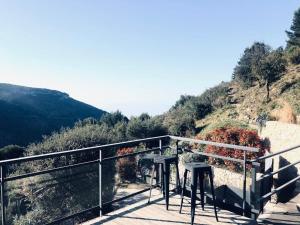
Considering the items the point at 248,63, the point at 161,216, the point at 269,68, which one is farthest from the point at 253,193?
the point at 248,63

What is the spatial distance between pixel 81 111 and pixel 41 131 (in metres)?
30.0

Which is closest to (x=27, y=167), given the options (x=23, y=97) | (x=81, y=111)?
(x=23, y=97)

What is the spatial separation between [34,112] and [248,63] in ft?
163

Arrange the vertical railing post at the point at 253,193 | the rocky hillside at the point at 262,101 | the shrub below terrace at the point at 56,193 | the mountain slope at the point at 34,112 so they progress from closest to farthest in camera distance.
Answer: the vertical railing post at the point at 253,193, the shrub below terrace at the point at 56,193, the rocky hillside at the point at 262,101, the mountain slope at the point at 34,112

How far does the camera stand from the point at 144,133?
21.7 metres

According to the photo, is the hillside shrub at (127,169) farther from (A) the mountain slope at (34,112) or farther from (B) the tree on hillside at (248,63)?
(A) the mountain slope at (34,112)

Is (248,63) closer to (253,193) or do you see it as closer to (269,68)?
(269,68)

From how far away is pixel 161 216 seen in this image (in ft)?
16.1

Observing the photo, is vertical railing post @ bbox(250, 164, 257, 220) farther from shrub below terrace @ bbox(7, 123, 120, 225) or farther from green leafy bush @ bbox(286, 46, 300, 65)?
green leafy bush @ bbox(286, 46, 300, 65)

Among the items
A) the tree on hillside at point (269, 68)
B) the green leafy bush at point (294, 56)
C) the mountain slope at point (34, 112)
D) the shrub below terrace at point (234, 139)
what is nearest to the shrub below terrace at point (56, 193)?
the shrub below terrace at point (234, 139)

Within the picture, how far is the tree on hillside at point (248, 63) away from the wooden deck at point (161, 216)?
71.7 ft

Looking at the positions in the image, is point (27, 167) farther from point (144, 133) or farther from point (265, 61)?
point (265, 61)

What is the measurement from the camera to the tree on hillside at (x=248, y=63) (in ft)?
93.6

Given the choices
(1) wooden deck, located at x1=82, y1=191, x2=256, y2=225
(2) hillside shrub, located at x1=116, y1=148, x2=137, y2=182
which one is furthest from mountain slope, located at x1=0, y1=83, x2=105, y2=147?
(1) wooden deck, located at x1=82, y1=191, x2=256, y2=225
